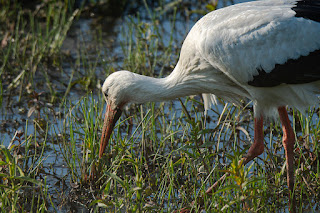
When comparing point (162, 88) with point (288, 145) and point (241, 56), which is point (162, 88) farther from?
point (288, 145)

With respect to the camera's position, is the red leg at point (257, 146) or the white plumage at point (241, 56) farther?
the red leg at point (257, 146)

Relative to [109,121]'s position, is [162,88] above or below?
above

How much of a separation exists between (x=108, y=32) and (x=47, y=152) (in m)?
3.12

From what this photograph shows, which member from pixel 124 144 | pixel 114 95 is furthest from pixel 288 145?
pixel 114 95

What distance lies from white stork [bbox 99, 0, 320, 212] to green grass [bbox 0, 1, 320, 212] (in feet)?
0.62

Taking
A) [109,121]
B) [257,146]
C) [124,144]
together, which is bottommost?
[257,146]

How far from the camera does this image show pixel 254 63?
4.49 m

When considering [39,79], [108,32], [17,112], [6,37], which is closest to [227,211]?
[17,112]

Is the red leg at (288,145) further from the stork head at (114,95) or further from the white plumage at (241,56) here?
the stork head at (114,95)

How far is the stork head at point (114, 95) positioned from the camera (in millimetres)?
4793

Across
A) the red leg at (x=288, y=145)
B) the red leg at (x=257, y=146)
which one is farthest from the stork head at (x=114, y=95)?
the red leg at (x=288, y=145)

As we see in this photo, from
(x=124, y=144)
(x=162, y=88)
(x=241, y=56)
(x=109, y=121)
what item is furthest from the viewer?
(x=109, y=121)

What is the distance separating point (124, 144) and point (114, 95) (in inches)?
19.0

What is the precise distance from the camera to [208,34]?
14.7ft
